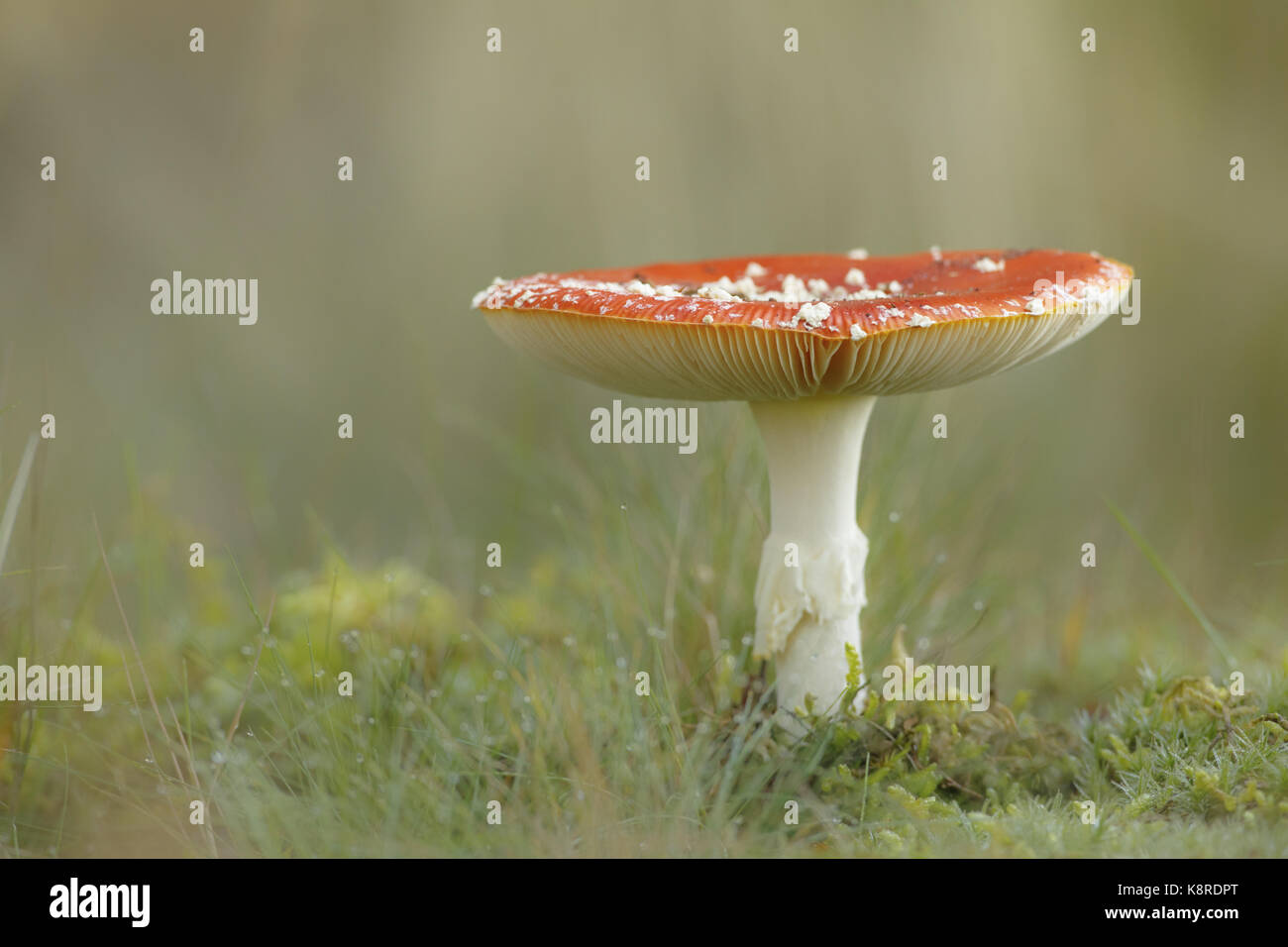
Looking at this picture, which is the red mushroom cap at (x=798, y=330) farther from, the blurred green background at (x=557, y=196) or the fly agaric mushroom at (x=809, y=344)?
the blurred green background at (x=557, y=196)

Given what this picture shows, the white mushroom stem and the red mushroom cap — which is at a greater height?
the red mushroom cap

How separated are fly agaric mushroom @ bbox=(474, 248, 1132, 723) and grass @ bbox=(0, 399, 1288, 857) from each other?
33cm

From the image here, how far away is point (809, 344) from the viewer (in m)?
2.27

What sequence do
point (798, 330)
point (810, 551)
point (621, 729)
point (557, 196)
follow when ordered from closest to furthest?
point (798, 330), point (621, 729), point (810, 551), point (557, 196)

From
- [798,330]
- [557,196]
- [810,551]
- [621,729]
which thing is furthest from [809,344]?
[557,196]

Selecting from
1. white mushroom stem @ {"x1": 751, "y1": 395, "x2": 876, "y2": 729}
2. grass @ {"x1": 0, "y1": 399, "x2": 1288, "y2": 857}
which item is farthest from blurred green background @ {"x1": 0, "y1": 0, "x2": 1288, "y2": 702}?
white mushroom stem @ {"x1": 751, "y1": 395, "x2": 876, "y2": 729}

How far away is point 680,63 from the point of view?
562cm

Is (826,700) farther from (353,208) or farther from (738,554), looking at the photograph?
(353,208)

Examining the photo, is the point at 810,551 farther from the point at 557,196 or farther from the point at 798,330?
the point at 557,196

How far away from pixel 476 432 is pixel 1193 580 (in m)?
3.40

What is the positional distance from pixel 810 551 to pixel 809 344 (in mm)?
843

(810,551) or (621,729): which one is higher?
(810,551)

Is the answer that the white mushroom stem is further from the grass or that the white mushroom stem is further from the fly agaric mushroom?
the grass

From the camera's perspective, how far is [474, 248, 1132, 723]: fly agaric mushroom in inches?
89.0
